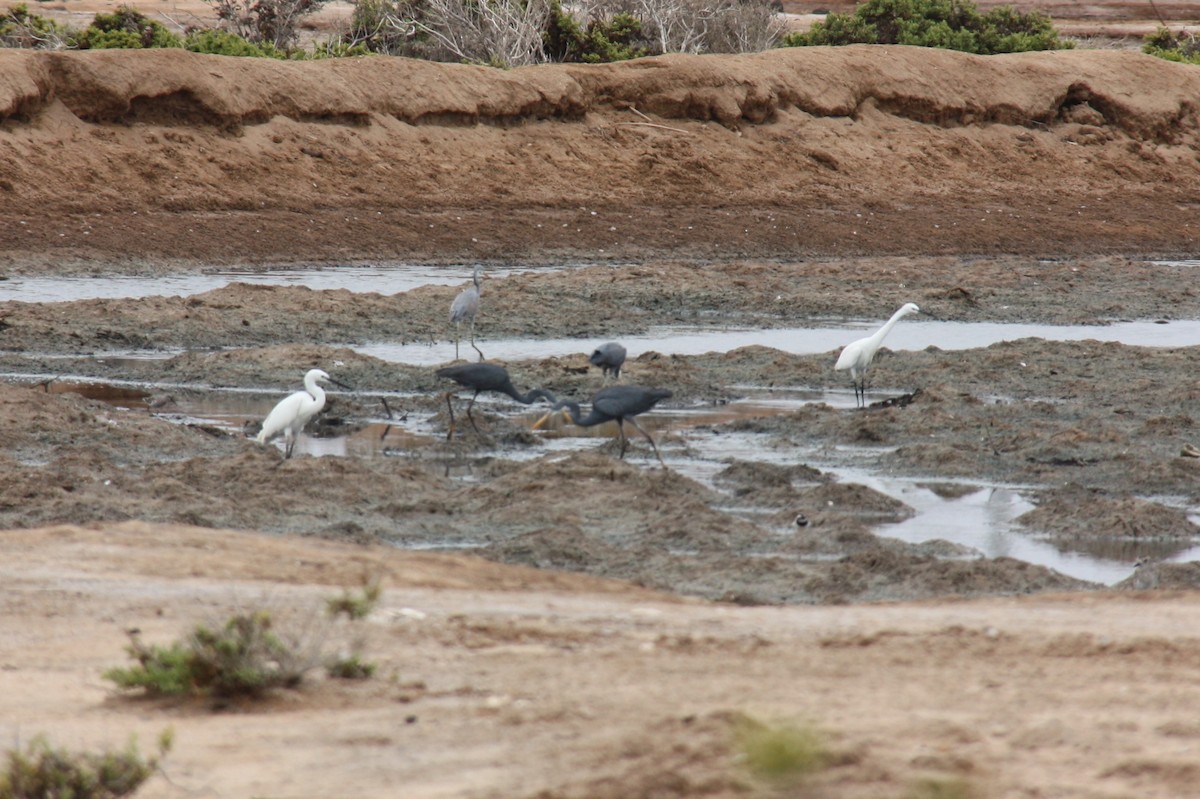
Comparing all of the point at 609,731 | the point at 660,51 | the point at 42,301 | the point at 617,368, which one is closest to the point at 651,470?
the point at 617,368

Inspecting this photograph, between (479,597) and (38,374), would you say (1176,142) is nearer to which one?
(38,374)

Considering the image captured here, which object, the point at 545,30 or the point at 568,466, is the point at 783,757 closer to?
the point at 568,466

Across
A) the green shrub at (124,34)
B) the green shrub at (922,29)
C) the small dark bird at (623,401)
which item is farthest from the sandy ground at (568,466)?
the green shrub at (922,29)

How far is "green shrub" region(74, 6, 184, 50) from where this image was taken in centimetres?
3209

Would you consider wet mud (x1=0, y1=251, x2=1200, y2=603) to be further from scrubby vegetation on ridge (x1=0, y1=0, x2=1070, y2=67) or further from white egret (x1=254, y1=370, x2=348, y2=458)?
scrubby vegetation on ridge (x1=0, y1=0, x2=1070, y2=67)

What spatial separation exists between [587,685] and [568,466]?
491 centimetres

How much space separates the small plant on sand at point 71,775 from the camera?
4.05m

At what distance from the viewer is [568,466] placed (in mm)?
10273

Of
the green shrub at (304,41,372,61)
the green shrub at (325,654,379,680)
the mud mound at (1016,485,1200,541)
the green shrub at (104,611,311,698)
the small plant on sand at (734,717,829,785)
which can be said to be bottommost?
the mud mound at (1016,485,1200,541)

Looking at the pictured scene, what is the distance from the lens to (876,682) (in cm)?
544

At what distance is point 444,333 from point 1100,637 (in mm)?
12271

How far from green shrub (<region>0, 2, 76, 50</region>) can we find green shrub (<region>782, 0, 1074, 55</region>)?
18375 mm

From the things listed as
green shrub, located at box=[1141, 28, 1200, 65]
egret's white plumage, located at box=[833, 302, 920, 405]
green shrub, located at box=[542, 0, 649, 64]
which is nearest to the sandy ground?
egret's white plumage, located at box=[833, 302, 920, 405]

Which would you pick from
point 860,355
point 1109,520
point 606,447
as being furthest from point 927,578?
point 860,355
